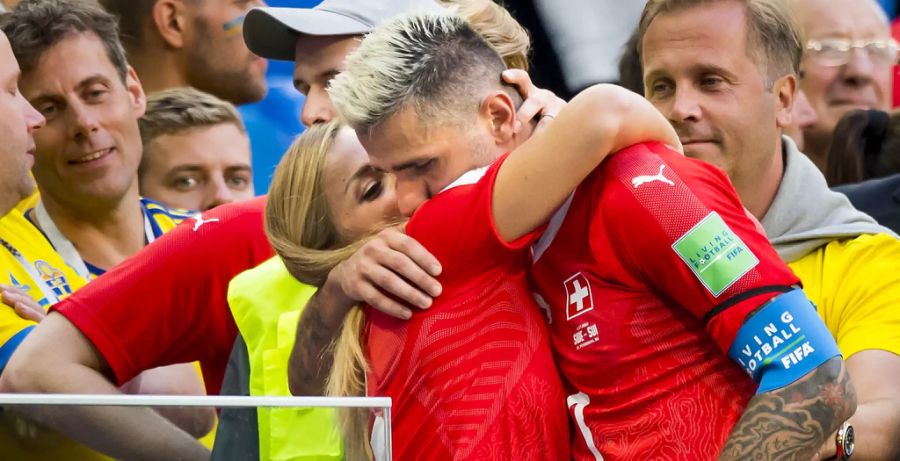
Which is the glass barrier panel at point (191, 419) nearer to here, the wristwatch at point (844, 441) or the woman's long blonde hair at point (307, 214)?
the woman's long blonde hair at point (307, 214)

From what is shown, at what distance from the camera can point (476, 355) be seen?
6.61ft

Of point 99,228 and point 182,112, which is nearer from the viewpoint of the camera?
point 99,228

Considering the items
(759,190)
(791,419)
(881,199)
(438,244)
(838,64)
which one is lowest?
(838,64)

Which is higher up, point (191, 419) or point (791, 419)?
point (191, 419)

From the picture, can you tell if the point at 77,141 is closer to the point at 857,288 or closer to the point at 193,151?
the point at 193,151

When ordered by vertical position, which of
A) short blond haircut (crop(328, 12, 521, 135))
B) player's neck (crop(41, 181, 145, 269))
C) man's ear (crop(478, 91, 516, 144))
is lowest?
player's neck (crop(41, 181, 145, 269))

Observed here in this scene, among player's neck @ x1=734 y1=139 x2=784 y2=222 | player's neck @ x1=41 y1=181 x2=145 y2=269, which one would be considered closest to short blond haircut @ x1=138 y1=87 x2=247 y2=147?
player's neck @ x1=41 y1=181 x2=145 y2=269

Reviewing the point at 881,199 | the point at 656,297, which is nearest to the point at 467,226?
the point at 656,297

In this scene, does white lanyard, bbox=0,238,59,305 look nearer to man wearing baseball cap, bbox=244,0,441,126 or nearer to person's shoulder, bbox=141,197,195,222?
person's shoulder, bbox=141,197,195,222

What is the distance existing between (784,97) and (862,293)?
1.90ft

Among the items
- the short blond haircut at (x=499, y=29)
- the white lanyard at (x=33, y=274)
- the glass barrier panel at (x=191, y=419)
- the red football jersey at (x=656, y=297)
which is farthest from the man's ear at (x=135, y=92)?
the glass barrier panel at (x=191, y=419)

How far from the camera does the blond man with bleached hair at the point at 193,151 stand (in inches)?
157

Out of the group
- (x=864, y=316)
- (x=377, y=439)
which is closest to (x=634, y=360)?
(x=377, y=439)

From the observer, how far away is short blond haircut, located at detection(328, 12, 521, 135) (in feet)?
6.83
